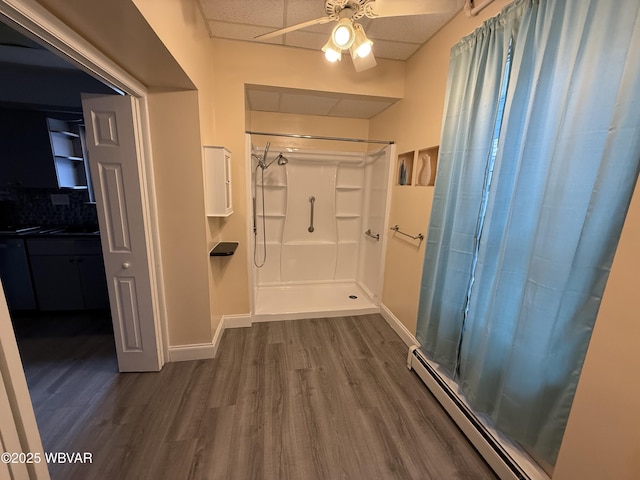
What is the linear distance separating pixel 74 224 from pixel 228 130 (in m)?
2.31

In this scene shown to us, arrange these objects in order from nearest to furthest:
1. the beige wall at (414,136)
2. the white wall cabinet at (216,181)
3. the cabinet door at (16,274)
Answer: the beige wall at (414,136) → the white wall cabinet at (216,181) → the cabinet door at (16,274)

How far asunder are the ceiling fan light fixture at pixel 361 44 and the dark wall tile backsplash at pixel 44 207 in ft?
10.7

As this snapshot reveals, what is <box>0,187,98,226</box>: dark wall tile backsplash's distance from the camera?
9.05ft

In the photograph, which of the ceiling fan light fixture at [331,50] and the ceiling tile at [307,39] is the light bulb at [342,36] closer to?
the ceiling fan light fixture at [331,50]

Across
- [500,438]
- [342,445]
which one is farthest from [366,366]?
[500,438]

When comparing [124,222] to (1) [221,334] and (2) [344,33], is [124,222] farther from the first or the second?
(2) [344,33]

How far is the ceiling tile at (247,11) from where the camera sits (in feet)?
5.36

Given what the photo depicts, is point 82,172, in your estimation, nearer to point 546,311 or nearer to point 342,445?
point 342,445

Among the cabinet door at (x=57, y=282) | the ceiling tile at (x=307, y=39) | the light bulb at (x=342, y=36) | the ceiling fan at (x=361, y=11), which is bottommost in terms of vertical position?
the cabinet door at (x=57, y=282)

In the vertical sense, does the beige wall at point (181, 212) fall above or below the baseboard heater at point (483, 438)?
above

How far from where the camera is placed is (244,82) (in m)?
2.13

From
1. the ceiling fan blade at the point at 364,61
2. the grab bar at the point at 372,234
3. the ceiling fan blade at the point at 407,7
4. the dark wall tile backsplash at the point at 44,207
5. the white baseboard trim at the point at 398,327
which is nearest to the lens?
the ceiling fan blade at the point at 407,7

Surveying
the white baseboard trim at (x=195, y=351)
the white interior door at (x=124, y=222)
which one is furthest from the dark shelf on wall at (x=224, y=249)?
the white baseboard trim at (x=195, y=351)

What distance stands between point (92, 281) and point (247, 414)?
2.33 metres
